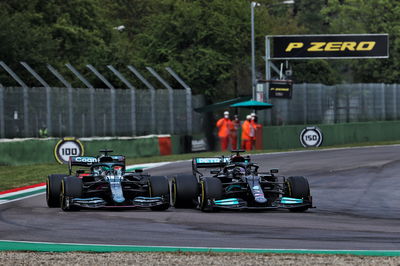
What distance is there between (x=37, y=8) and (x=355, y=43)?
1098 inches

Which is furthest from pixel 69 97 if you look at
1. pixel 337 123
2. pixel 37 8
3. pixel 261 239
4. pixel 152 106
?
pixel 37 8

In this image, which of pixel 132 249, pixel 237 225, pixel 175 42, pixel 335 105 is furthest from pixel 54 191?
pixel 175 42

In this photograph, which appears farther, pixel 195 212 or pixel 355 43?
pixel 355 43

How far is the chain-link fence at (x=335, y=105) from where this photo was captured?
134 feet

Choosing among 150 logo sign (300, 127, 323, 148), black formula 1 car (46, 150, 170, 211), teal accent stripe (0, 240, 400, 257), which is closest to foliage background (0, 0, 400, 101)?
150 logo sign (300, 127, 323, 148)

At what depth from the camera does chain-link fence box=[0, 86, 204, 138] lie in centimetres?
3081

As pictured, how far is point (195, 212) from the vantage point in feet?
53.3

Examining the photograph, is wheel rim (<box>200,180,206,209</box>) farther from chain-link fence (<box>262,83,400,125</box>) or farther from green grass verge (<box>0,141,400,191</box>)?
chain-link fence (<box>262,83,400,125</box>)

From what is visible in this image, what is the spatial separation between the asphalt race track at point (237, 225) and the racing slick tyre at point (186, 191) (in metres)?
0.26

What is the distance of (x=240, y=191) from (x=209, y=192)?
63cm

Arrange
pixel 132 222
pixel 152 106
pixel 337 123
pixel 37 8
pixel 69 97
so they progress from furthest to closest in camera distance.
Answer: pixel 37 8 < pixel 337 123 < pixel 152 106 < pixel 69 97 < pixel 132 222

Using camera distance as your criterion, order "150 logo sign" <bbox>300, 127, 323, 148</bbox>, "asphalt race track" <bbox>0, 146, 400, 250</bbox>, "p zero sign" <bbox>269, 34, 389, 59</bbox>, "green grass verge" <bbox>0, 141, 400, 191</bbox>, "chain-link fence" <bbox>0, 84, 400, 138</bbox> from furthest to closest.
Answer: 1. "p zero sign" <bbox>269, 34, 389, 59</bbox>
2. "150 logo sign" <bbox>300, 127, 323, 148</bbox>
3. "chain-link fence" <bbox>0, 84, 400, 138</bbox>
4. "green grass verge" <bbox>0, 141, 400, 191</bbox>
5. "asphalt race track" <bbox>0, 146, 400, 250</bbox>

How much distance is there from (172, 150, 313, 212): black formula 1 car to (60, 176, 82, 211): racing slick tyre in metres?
1.78

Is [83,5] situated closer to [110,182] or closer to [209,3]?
[209,3]
